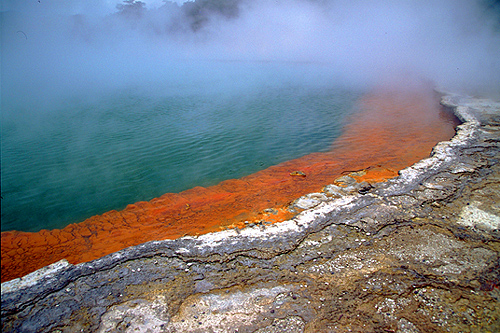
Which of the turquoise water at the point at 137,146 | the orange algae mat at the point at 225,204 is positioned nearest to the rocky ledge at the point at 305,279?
the orange algae mat at the point at 225,204

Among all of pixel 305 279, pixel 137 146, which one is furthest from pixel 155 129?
pixel 305 279

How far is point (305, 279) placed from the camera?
2115 mm

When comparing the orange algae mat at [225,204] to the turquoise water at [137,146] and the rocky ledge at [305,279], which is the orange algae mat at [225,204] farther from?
the rocky ledge at [305,279]

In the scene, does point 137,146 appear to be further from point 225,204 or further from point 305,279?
point 305,279

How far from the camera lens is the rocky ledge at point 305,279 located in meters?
1.79

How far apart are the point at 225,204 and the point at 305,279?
1.78 meters

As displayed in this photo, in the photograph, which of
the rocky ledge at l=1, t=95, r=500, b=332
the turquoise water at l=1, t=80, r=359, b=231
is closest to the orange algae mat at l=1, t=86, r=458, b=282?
the turquoise water at l=1, t=80, r=359, b=231

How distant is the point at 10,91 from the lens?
39.8 ft

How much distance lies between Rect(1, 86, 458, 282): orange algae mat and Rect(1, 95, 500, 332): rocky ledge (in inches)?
19.9

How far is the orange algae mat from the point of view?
2951 millimetres

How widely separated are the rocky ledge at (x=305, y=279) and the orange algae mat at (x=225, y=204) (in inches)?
19.9

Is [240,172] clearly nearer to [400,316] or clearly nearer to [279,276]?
[279,276]

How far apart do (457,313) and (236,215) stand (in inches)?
86.6

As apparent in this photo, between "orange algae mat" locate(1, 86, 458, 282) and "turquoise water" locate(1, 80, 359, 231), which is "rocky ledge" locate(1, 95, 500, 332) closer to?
"orange algae mat" locate(1, 86, 458, 282)
